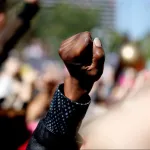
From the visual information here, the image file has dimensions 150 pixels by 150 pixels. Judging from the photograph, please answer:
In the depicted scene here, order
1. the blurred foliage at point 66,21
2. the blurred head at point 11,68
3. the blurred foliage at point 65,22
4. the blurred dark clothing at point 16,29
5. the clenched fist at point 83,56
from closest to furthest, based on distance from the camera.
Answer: the clenched fist at point 83,56 → the blurred dark clothing at point 16,29 → the blurred head at point 11,68 → the blurred foliage at point 65,22 → the blurred foliage at point 66,21

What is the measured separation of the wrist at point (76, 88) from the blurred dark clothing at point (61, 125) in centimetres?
1

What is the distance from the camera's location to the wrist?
1689 millimetres

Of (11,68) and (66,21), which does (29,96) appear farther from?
(66,21)

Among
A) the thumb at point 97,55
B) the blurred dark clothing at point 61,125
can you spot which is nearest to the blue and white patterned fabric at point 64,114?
the blurred dark clothing at point 61,125

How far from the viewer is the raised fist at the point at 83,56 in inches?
64.3

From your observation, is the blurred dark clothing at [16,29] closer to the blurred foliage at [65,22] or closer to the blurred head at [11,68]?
the blurred head at [11,68]

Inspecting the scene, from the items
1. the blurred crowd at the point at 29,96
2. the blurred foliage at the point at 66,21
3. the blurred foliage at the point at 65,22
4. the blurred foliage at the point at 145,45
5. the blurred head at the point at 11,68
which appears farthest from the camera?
the blurred foliage at the point at 66,21

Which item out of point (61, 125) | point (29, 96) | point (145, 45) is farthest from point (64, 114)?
point (145, 45)

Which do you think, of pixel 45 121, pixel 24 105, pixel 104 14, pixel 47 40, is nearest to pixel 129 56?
pixel 24 105

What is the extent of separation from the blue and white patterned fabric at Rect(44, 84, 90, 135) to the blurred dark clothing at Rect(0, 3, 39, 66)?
139cm

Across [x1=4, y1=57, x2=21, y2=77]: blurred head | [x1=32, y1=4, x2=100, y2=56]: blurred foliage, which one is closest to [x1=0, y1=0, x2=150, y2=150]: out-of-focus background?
[x1=4, y1=57, x2=21, y2=77]: blurred head

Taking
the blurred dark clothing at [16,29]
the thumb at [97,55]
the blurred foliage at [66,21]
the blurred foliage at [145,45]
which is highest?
the thumb at [97,55]

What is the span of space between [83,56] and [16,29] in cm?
163

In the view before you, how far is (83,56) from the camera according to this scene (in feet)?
5.36
